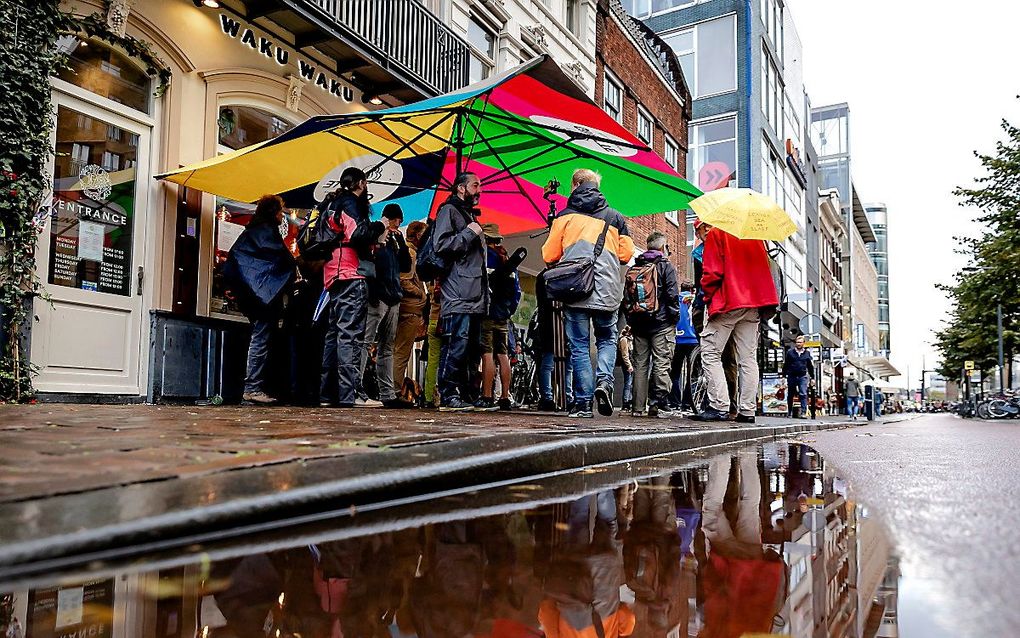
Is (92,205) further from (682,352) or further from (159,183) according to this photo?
(682,352)

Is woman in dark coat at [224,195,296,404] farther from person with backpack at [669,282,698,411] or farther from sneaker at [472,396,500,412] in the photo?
person with backpack at [669,282,698,411]

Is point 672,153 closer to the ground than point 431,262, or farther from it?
farther from it

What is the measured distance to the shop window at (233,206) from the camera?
9211 millimetres

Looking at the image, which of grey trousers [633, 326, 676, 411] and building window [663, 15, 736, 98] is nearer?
grey trousers [633, 326, 676, 411]

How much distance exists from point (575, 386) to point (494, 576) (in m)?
5.35

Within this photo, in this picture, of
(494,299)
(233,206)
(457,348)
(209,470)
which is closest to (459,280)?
(457,348)

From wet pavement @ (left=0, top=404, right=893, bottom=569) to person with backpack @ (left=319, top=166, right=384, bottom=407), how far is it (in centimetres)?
290

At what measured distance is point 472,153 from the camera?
913cm

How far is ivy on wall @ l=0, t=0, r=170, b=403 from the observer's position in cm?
681

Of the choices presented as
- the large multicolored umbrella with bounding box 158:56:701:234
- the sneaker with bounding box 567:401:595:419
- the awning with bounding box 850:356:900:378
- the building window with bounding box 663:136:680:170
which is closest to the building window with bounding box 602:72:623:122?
the building window with bounding box 663:136:680:170

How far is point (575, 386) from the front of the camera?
6.95 meters

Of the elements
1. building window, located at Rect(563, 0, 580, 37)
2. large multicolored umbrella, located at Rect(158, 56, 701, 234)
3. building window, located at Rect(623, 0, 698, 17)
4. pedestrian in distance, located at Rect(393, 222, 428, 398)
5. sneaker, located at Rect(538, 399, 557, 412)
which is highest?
building window, located at Rect(623, 0, 698, 17)

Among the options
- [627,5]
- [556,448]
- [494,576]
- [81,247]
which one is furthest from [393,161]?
[627,5]

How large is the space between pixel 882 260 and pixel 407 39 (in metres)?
105
